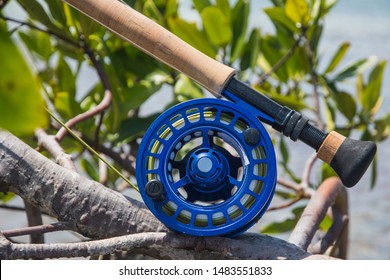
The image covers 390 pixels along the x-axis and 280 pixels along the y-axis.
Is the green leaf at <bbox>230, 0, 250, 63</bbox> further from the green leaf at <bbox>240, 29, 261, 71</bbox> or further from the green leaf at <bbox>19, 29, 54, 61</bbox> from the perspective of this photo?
the green leaf at <bbox>19, 29, 54, 61</bbox>

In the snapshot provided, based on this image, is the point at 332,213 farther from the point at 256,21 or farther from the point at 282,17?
the point at 256,21

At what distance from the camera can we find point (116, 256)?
→ 1331 mm

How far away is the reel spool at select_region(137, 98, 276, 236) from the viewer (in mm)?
768

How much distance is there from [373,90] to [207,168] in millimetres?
980

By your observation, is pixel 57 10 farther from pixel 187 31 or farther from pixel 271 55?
pixel 271 55

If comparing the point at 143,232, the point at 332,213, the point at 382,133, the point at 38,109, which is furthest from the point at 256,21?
the point at 38,109

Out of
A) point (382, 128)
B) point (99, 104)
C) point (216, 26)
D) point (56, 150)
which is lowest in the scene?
point (56, 150)

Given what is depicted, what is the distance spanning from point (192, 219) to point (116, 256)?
598 millimetres

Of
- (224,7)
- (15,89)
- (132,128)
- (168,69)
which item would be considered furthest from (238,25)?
(15,89)

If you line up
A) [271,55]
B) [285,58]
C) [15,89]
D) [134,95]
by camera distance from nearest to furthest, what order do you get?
[15,89], [134,95], [285,58], [271,55]

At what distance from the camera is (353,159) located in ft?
2.47

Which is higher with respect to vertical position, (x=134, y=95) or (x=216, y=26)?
(x=216, y=26)

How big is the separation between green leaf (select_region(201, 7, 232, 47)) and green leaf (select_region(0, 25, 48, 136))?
113 centimetres

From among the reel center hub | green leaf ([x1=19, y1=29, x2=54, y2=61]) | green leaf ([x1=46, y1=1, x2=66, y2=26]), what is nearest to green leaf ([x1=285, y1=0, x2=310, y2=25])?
green leaf ([x1=46, y1=1, x2=66, y2=26])
